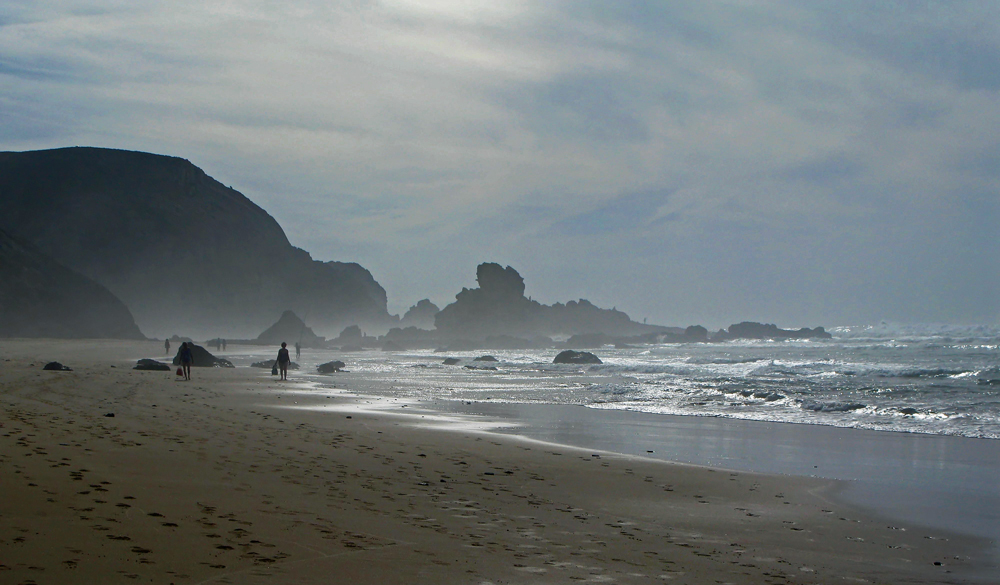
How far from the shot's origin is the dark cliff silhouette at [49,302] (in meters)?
65.4

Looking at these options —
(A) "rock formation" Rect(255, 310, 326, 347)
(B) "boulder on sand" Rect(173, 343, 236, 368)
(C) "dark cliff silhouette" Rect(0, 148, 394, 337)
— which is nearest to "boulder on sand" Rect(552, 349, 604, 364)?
(B) "boulder on sand" Rect(173, 343, 236, 368)

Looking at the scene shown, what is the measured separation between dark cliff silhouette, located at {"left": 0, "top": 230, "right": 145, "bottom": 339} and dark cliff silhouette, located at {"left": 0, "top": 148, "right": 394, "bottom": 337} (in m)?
36.4

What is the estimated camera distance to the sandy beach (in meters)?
4.91

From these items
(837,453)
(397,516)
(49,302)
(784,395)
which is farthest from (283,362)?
(49,302)

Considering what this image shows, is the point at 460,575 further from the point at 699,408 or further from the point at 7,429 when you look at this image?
the point at 699,408

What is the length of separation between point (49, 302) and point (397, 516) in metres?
74.2

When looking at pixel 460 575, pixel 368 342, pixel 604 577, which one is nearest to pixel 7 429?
pixel 460 575

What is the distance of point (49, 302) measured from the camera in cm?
6900

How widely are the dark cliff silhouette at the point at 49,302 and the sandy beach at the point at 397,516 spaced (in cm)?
6336

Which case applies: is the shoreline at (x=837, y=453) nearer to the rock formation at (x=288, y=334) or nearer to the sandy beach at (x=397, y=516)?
the sandy beach at (x=397, y=516)

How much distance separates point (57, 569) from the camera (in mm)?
4262

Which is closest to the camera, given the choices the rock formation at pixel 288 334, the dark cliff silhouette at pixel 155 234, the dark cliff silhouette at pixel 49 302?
the dark cliff silhouette at pixel 49 302

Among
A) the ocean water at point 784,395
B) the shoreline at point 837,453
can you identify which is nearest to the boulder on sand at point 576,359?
the ocean water at point 784,395

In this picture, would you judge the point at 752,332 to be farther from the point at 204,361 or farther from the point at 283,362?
the point at 283,362
